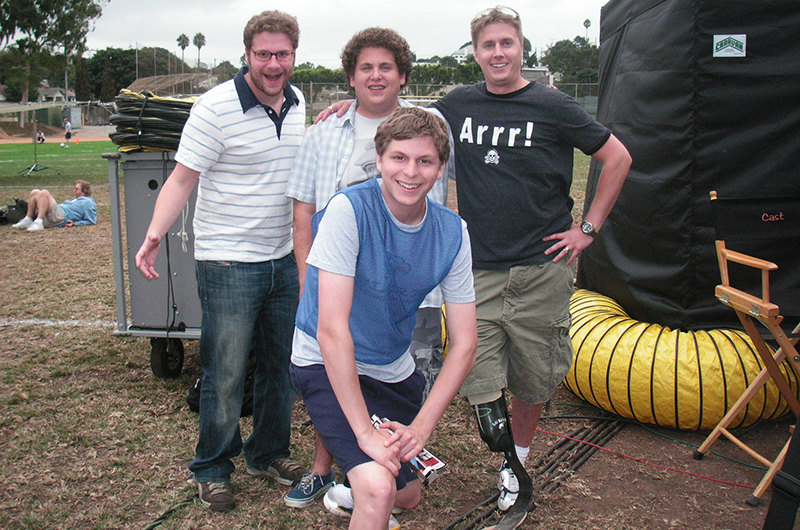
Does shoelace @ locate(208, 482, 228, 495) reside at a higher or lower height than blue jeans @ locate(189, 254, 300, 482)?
lower

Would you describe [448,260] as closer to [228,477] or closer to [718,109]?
[228,477]

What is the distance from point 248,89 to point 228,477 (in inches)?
71.8

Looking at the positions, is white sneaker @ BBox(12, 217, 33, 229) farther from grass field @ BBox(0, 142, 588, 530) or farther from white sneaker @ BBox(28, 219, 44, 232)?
grass field @ BBox(0, 142, 588, 530)

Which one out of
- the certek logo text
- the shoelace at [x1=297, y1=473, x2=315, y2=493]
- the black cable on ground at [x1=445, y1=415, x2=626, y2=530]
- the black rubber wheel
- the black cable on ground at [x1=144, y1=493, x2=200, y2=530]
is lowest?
the black cable on ground at [x1=445, y1=415, x2=626, y2=530]

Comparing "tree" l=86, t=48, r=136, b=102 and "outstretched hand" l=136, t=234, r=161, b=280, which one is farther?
"tree" l=86, t=48, r=136, b=102

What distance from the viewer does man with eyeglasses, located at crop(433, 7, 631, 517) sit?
2826 millimetres

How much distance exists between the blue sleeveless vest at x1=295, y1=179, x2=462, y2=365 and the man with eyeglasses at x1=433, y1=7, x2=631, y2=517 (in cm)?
66

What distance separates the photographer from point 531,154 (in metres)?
2.82

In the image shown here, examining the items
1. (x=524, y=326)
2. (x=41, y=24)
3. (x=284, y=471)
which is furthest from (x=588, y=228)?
(x=41, y=24)

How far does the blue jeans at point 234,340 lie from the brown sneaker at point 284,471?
26 centimetres

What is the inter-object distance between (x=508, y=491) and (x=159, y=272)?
9.08 feet

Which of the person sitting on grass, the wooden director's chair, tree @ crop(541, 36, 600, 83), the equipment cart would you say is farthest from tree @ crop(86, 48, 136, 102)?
the wooden director's chair

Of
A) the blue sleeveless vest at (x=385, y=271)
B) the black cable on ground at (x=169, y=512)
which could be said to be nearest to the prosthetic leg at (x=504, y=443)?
the blue sleeveless vest at (x=385, y=271)

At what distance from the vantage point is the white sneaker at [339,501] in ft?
9.39
